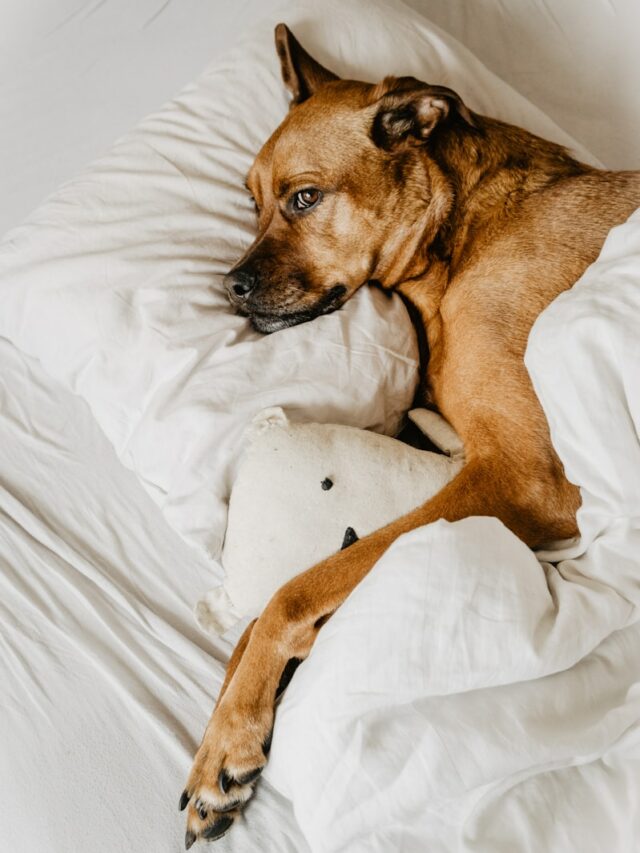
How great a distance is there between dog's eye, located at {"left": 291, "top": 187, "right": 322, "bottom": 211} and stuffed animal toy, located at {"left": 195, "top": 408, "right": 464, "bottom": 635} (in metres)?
0.67

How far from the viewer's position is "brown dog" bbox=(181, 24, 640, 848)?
1724mm

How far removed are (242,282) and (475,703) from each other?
1198 millimetres

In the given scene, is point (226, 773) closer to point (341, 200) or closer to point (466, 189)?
point (341, 200)

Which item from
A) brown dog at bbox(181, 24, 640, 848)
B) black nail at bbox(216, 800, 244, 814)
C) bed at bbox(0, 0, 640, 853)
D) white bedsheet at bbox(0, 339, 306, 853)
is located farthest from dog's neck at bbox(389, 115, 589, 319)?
black nail at bbox(216, 800, 244, 814)

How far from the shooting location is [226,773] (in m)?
1.44

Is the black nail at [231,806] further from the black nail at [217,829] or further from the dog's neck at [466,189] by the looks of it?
the dog's neck at [466,189]

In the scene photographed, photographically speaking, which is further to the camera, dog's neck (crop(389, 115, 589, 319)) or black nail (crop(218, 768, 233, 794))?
dog's neck (crop(389, 115, 589, 319))

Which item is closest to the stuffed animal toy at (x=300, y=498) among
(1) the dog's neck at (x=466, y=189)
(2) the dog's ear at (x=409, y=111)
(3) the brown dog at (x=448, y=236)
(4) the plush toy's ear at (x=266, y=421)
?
(4) the plush toy's ear at (x=266, y=421)

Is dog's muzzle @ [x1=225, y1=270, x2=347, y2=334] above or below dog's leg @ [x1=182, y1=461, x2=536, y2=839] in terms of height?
above

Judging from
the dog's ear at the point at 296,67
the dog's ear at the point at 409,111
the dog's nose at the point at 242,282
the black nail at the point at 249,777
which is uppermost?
the dog's ear at the point at 296,67

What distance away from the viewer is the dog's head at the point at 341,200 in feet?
6.56

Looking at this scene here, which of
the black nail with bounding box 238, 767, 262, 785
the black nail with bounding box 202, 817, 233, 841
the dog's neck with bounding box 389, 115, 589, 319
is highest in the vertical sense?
the dog's neck with bounding box 389, 115, 589, 319

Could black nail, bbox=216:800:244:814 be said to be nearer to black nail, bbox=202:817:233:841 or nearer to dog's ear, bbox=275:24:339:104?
black nail, bbox=202:817:233:841

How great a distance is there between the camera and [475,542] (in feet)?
4.28
